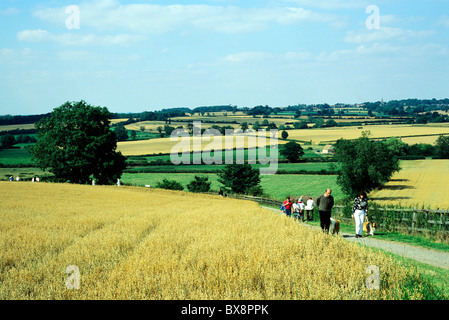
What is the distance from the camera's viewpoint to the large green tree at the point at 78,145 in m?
53.1

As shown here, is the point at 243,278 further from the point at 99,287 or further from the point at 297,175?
the point at 297,175

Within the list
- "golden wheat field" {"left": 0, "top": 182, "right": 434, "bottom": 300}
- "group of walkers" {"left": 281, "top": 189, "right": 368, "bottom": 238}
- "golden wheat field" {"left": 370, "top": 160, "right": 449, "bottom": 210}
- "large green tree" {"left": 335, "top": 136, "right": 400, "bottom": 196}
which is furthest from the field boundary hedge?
"large green tree" {"left": 335, "top": 136, "right": 400, "bottom": 196}

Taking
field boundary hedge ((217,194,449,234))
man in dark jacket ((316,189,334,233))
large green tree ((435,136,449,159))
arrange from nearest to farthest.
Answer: man in dark jacket ((316,189,334,233)) → field boundary hedge ((217,194,449,234)) → large green tree ((435,136,449,159))

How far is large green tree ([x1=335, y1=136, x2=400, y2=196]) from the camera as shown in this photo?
66.6 meters

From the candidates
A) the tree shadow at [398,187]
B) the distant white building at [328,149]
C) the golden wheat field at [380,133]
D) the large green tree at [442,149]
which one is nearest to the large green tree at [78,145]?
the tree shadow at [398,187]

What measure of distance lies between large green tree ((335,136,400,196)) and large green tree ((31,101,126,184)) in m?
35.9

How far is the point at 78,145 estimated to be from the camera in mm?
53625

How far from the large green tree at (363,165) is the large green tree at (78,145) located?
1412 inches

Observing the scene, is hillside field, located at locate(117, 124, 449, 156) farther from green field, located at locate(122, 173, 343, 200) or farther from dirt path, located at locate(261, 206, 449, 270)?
dirt path, located at locate(261, 206, 449, 270)

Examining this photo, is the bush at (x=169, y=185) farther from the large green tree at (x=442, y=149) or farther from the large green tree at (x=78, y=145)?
the large green tree at (x=442, y=149)

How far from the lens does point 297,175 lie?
79.4 m

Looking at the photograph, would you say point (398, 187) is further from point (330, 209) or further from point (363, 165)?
point (330, 209)
